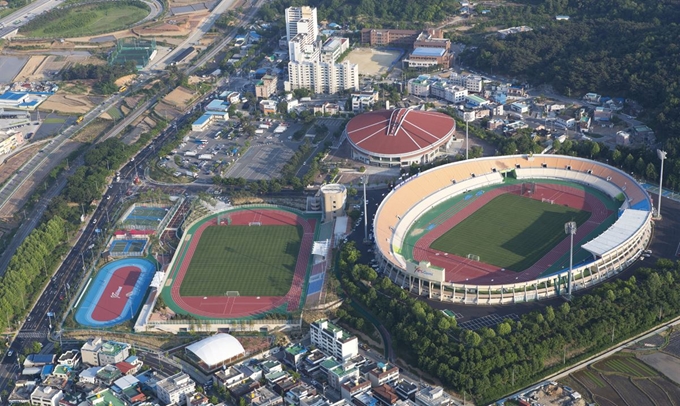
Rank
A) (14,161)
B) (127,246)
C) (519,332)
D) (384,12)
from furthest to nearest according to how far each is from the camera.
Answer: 1. (384,12)
2. (14,161)
3. (127,246)
4. (519,332)

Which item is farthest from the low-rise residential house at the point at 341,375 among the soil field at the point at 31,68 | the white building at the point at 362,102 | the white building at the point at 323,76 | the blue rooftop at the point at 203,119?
the soil field at the point at 31,68

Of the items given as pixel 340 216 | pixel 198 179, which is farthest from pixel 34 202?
pixel 340 216

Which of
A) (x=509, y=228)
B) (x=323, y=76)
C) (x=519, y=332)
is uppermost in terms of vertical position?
(x=323, y=76)

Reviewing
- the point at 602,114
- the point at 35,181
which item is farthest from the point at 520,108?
the point at 35,181

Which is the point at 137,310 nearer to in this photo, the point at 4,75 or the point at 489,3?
the point at 4,75

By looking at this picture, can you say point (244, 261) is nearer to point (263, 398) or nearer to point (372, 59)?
point (263, 398)

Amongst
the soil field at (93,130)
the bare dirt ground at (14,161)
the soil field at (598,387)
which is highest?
the soil field at (598,387)

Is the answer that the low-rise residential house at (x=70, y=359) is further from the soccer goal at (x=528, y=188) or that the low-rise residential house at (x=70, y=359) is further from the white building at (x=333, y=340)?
the soccer goal at (x=528, y=188)
